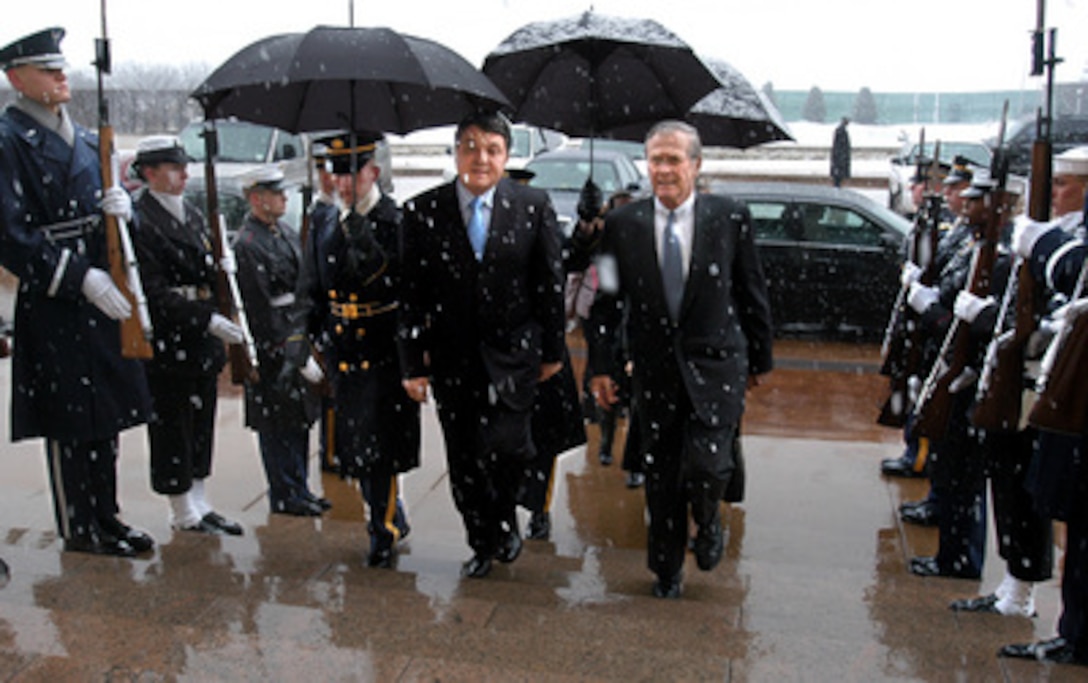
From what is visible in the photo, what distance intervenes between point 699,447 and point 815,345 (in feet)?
20.0

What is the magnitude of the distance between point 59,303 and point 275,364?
117 cm

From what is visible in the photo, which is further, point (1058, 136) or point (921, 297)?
point (1058, 136)

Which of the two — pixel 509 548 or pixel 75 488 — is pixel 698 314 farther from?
pixel 75 488

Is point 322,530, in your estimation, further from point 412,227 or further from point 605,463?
point 605,463

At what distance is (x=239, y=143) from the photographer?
13406 millimetres

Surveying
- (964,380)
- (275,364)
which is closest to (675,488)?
(964,380)

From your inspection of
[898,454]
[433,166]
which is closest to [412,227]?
[898,454]

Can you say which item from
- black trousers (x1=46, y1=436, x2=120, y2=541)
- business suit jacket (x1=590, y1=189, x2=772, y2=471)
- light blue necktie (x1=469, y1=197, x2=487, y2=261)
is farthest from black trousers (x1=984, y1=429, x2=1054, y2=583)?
black trousers (x1=46, y1=436, x2=120, y2=541)

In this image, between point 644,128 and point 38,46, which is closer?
point 38,46

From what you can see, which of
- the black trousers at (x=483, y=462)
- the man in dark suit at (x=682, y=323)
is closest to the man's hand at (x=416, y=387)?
the black trousers at (x=483, y=462)

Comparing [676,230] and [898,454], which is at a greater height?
[676,230]

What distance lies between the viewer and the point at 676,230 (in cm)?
385

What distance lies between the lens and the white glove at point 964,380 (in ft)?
13.8

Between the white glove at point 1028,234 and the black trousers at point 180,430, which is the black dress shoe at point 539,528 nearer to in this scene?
the black trousers at point 180,430
